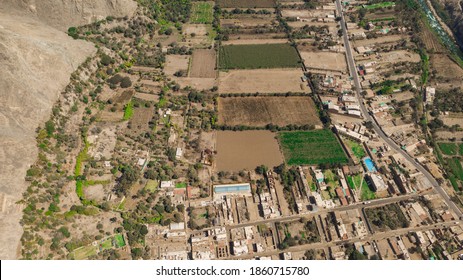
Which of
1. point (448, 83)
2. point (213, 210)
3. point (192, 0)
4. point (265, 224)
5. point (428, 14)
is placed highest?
point (192, 0)

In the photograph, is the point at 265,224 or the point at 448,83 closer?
the point at 265,224

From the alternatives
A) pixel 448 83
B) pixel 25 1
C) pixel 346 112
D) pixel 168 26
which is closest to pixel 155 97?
pixel 168 26

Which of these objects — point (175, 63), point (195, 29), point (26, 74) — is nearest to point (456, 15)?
point (195, 29)

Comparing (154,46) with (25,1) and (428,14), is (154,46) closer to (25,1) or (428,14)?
(25,1)

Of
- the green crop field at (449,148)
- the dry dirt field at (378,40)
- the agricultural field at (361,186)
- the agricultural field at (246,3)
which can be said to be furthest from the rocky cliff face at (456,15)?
the agricultural field at (361,186)

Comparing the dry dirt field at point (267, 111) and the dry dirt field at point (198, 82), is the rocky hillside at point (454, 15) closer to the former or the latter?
the dry dirt field at point (267, 111)
